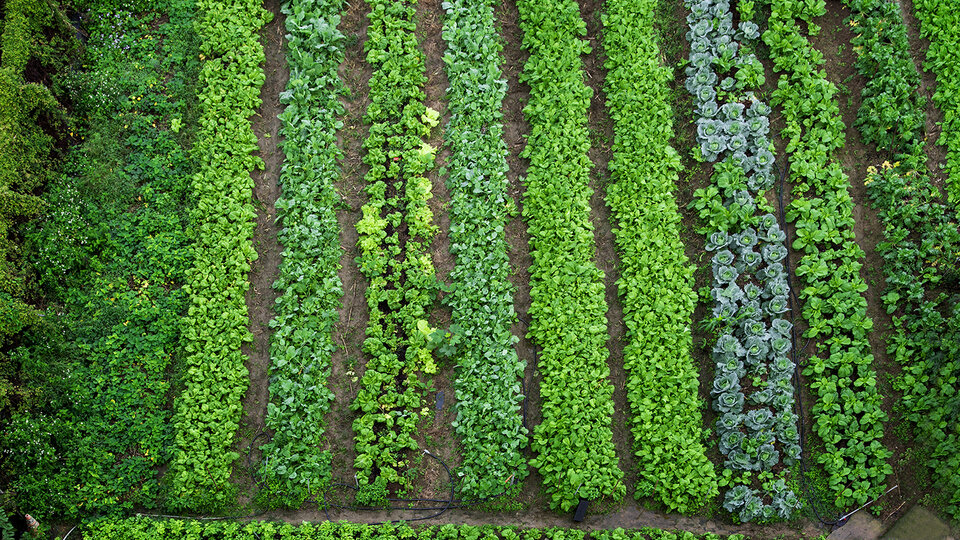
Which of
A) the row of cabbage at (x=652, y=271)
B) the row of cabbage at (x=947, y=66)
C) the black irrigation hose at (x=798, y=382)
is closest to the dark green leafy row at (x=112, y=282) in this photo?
the row of cabbage at (x=652, y=271)

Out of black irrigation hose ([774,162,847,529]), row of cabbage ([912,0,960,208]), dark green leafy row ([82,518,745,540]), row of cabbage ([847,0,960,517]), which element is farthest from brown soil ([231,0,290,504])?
row of cabbage ([912,0,960,208])

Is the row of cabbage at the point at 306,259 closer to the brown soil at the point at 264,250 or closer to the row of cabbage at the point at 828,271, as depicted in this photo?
the brown soil at the point at 264,250

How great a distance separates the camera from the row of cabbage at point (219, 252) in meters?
8.64

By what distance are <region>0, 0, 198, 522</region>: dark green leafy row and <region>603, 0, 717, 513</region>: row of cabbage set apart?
545cm

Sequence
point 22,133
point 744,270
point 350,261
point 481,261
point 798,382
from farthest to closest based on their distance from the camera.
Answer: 1. point 350,261
2. point 22,133
3. point 481,261
4. point 744,270
5. point 798,382

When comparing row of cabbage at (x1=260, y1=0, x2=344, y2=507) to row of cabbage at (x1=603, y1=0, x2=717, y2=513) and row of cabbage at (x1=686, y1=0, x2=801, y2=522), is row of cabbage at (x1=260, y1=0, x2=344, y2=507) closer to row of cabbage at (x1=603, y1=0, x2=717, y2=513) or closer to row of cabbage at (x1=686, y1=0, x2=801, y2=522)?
row of cabbage at (x1=603, y1=0, x2=717, y2=513)

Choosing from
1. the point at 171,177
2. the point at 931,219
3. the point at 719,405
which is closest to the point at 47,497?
the point at 171,177

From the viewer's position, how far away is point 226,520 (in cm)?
853

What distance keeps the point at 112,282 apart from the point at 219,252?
1357 mm

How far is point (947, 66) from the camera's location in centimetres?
986

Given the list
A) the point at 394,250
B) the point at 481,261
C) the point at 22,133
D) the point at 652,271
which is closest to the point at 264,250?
the point at 394,250

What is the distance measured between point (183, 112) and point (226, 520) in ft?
17.7

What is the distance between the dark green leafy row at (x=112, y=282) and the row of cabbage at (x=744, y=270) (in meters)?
6.47

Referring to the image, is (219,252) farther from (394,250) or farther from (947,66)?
(947,66)
